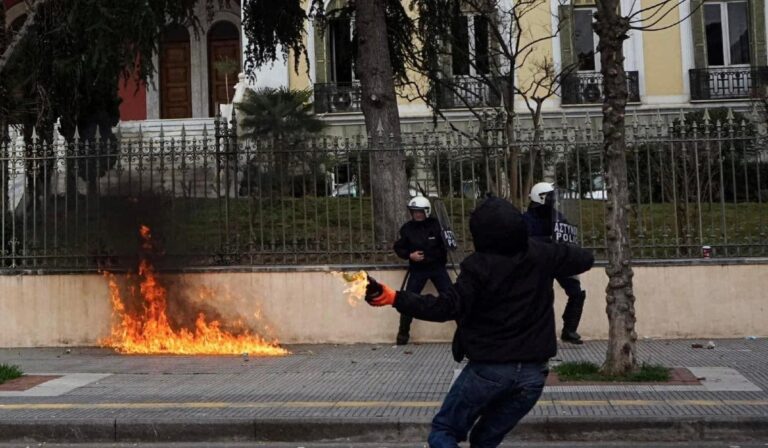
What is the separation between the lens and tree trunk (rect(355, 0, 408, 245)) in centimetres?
1060

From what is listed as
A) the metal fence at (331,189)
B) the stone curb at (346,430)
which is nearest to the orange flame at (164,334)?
the metal fence at (331,189)

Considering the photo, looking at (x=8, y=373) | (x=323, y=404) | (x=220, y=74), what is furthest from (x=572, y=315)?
(x=220, y=74)

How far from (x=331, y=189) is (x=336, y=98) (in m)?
12.5

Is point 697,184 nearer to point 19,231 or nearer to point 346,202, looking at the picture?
point 346,202

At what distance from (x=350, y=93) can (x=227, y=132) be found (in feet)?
40.2

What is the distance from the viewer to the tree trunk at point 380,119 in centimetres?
1060

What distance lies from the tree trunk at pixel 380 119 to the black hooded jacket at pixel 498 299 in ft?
21.4

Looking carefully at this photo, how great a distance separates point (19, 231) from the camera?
10969mm

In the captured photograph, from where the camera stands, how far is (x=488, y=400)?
3961 mm

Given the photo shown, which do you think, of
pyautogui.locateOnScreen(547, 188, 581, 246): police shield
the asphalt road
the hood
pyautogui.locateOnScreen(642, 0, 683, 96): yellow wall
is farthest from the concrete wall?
pyautogui.locateOnScreen(642, 0, 683, 96): yellow wall

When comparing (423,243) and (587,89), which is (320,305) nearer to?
(423,243)

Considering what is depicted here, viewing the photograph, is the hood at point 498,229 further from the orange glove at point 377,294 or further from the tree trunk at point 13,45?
the tree trunk at point 13,45

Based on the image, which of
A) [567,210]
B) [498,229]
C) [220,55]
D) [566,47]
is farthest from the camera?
[220,55]

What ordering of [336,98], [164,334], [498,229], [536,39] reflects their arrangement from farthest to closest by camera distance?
Result: 1. [336,98]
2. [536,39]
3. [164,334]
4. [498,229]
